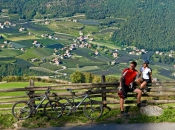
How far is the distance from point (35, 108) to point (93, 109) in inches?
83.4

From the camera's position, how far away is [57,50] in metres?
104

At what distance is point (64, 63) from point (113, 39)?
4188 centimetres

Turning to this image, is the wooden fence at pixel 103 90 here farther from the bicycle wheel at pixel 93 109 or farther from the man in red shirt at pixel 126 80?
the man in red shirt at pixel 126 80

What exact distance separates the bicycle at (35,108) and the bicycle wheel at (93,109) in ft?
3.23

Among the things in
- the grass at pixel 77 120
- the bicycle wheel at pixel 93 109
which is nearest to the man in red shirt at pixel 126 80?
the grass at pixel 77 120

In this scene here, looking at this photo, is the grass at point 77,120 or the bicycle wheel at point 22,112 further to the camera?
the bicycle wheel at point 22,112

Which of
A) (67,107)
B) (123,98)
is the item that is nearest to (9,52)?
(67,107)

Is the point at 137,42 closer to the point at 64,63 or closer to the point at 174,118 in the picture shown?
the point at 64,63

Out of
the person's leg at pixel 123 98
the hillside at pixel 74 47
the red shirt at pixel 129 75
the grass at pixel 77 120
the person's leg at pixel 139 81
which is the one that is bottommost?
the hillside at pixel 74 47

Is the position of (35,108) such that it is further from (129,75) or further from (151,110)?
(151,110)

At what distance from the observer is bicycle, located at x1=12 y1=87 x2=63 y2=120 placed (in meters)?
11.9

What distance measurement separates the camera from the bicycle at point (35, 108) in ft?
39.0

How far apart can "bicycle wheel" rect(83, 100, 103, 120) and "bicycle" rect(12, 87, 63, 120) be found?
0.99 meters

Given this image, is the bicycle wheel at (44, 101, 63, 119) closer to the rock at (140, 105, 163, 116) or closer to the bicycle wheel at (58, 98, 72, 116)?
the bicycle wheel at (58, 98, 72, 116)
